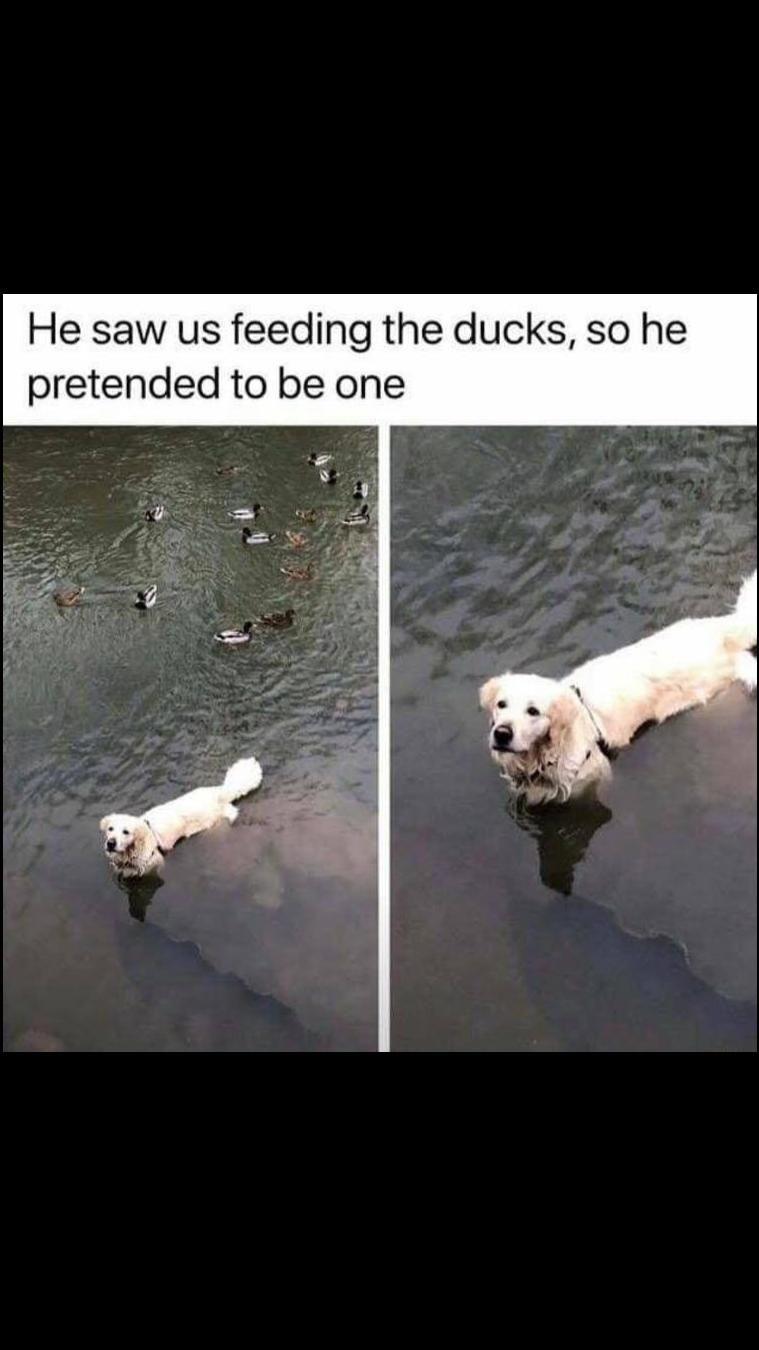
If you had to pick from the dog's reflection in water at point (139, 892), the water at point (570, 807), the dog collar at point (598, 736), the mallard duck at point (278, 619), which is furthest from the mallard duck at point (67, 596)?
the dog collar at point (598, 736)

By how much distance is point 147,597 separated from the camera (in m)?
3.27

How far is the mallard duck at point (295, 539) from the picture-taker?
323cm

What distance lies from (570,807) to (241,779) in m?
0.95

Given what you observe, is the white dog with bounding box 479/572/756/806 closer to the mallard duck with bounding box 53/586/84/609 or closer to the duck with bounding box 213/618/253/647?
the duck with bounding box 213/618/253/647

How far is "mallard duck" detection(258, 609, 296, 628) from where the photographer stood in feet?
10.6

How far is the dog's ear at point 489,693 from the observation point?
10.3 feet

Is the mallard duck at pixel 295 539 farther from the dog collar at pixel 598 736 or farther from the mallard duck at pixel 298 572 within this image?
the dog collar at pixel 598 736

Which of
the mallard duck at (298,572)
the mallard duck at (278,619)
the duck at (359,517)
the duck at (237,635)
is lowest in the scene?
the duck at (237,635)

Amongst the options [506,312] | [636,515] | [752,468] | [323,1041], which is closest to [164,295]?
[506,312]

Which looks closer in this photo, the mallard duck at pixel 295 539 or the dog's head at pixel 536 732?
the dog's head at pixel 536 732

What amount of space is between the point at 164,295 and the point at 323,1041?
2182 mm

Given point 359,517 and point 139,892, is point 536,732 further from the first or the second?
point 139,892

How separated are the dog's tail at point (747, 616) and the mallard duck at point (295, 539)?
4.10 feet

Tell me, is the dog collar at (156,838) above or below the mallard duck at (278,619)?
below
